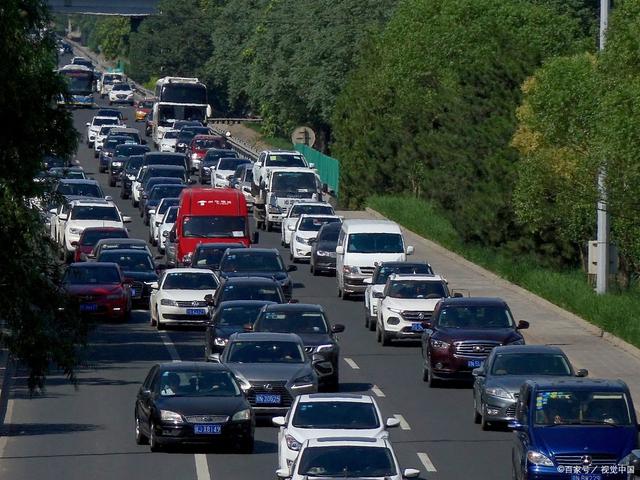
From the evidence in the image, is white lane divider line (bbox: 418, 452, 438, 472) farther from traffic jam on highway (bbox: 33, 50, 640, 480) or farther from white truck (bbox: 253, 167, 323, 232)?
white truck (bbox: 253, 167, 323, 232)

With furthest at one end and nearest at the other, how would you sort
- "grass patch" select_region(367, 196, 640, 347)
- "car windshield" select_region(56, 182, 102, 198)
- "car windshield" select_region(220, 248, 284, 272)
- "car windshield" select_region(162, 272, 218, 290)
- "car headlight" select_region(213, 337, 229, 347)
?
"car windshield" select_region(56, 182, 102, 198) → "car windshield" select_region(220, 248, 284, 272) → "car windshield" select_region(162, 272, 218, 290) → "grass patch" select_region(367, 196, 640, 347) → "car headlight" select_region(213, 337, 229, 347)

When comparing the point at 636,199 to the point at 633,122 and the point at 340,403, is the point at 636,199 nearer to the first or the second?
the point at 633,122

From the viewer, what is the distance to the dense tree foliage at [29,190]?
23891 millimetres

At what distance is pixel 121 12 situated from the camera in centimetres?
14212

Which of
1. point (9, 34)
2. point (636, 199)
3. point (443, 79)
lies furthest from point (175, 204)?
point (9, 34)

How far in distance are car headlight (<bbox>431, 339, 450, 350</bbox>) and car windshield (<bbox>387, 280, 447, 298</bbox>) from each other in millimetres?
6277

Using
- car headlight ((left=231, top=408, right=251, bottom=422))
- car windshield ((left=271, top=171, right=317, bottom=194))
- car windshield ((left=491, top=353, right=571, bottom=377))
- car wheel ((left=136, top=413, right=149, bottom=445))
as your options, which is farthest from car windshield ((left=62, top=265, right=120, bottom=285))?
car windshield ((left=271, top=171, right=317, bottom=194))

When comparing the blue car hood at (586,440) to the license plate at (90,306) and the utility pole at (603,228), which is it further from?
the license plate at (90,306)

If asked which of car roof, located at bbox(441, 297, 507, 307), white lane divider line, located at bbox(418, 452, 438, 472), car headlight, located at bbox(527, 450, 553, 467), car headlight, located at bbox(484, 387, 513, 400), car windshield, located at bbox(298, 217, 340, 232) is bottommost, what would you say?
car windshield, located at bbox(298, 217, 340, 232)

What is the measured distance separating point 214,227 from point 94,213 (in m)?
6.97

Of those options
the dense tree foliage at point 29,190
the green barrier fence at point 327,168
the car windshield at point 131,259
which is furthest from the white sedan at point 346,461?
the green barrier fence at point 327,168

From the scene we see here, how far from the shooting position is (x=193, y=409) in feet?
87.4

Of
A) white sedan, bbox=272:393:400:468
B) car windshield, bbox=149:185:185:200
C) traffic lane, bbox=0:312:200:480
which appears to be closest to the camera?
white sedan, bbox=272:393:400:468

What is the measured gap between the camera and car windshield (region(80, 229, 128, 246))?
52.9m
